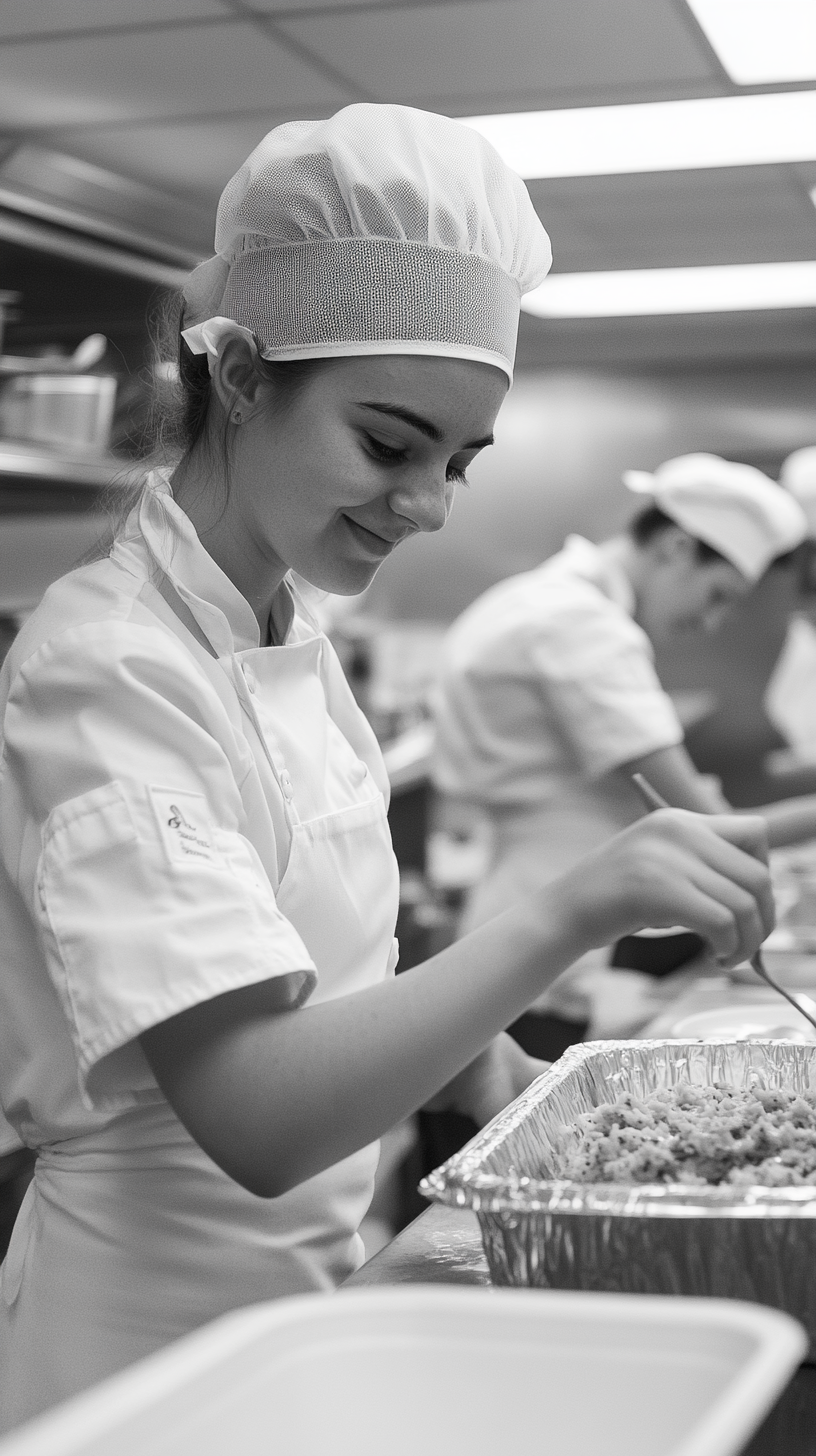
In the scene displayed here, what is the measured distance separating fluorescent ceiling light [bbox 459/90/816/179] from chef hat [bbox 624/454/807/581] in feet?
2.25

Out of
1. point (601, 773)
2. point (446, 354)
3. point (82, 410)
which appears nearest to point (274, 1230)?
point (446, 354)

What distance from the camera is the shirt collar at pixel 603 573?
2.90 m

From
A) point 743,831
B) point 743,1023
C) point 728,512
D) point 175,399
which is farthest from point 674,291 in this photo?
point 743,831

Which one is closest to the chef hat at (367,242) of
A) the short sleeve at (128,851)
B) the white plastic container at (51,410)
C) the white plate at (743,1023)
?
the short sleeve at (128,851)

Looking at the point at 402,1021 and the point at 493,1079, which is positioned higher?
the point at 402,1021

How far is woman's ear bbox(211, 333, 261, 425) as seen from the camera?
1.15 m

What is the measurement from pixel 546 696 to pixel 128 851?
1836 mm

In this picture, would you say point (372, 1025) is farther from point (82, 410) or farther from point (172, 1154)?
point (82, 410)

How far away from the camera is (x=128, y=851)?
36.8 inches

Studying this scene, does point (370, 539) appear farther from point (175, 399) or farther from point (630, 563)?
point (630, 563)

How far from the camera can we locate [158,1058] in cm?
93

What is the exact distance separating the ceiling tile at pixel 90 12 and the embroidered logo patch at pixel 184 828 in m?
2.04

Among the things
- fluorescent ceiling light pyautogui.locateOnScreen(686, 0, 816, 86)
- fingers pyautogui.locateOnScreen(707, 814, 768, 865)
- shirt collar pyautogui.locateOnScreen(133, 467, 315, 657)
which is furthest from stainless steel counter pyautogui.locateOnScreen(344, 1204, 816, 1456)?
fluorescent ceiling light pyautogui.locateOnScreen(686, 0, 816, 86)

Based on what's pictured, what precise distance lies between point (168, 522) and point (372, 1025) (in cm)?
44
